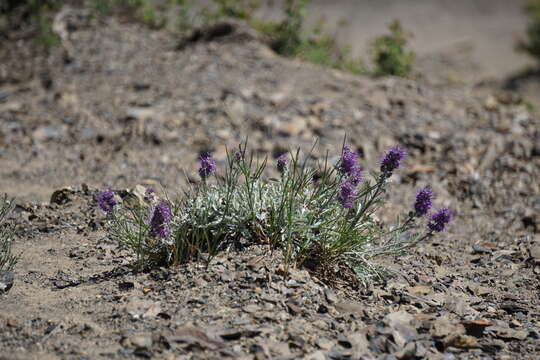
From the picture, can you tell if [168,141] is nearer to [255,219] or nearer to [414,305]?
[255,219]

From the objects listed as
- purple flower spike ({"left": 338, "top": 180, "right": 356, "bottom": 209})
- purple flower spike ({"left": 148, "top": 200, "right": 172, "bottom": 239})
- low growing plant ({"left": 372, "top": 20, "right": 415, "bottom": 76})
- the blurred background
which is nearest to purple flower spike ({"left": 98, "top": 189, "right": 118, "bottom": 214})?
purple flower spike ({"left": 148, "top": 200, "right": 172, "bottom": 239})

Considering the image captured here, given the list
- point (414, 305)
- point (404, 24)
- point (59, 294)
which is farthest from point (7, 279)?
point (404, 24)

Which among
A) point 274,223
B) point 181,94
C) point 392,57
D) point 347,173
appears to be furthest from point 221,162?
point 392,57

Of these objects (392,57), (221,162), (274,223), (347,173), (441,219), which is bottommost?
(221,162)

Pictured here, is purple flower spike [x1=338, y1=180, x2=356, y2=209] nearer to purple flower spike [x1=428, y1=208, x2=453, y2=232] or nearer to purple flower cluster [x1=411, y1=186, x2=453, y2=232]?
purple flower cluster [x1=411, y1=186, x2=453, y2=232]

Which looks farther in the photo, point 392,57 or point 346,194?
point 392,57

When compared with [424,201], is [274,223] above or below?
below

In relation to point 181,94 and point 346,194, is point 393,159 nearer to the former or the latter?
point 346,194
